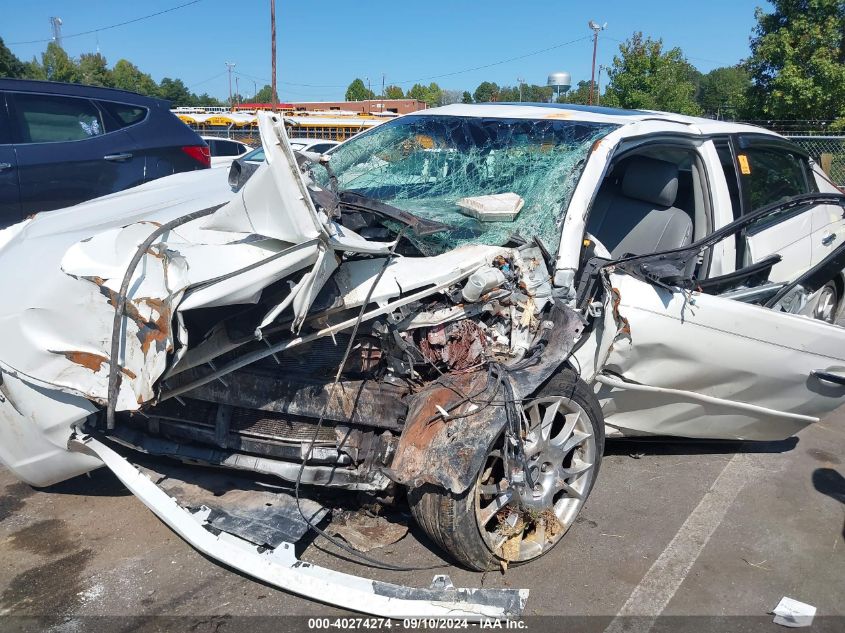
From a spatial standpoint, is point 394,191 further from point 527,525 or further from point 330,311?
point 527,525

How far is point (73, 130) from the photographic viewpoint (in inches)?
243

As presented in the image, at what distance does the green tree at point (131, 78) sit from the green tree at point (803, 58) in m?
56.3

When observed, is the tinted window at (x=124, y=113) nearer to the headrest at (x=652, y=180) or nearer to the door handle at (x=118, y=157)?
the door handle at (x=118, y=157)

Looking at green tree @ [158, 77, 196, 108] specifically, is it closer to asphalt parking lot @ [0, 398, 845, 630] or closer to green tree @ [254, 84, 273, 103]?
green tree @ [254, 84, 273, 103]

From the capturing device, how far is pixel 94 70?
58.0m

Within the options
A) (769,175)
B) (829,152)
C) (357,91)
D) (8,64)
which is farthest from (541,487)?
(357,91)

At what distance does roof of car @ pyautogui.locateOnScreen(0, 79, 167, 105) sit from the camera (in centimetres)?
594

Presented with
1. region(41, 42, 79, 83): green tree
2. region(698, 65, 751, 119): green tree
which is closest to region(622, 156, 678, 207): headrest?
region(698, 65, 751, 119): green tree

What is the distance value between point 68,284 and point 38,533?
133 centimetres

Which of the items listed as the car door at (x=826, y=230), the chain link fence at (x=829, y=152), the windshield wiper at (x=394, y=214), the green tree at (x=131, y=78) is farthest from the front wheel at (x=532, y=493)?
the green tree at (x=131, y=78)

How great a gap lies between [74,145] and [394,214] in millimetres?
4345

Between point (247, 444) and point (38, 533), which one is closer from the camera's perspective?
point (247, 444)

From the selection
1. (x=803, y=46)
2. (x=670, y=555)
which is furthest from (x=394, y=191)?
(x=803, y=46)

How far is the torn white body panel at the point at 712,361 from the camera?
3199 millimetres
